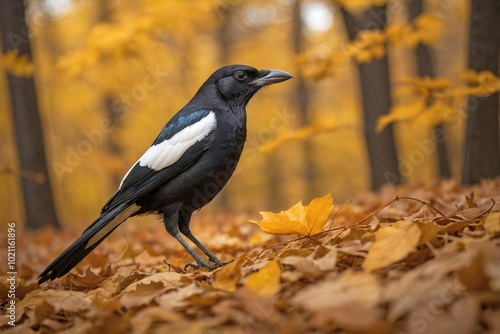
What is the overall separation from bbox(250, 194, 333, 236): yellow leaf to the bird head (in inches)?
53.4

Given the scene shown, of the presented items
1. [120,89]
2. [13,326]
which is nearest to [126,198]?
[13,326]

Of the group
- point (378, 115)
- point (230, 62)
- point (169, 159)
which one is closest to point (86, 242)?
Result: point (169, 159)

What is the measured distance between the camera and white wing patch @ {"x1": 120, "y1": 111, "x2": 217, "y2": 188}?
10.7 ft

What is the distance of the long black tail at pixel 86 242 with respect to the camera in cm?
290

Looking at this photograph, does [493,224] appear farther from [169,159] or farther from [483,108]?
[483,108]

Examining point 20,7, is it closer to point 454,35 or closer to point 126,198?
point 126,198

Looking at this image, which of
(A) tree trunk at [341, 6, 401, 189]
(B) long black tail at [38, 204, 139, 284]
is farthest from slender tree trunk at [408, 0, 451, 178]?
(B) long black tail at [38, 204, 139, 284]

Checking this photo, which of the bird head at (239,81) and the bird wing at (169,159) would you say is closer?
the bird wing at (169,159)

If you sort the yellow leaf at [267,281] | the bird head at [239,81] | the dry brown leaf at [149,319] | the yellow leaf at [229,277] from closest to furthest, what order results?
the dry brown leaf at [149,319] → the yellow leaf at [267,281] → the yellow leaf at [229,277] → the bird head at [239,81]

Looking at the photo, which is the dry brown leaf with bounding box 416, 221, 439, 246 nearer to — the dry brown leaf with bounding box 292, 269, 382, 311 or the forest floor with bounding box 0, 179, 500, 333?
the forest floor with bounding box 0, 179, 500, 333

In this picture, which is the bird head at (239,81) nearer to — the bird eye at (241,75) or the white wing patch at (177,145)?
the bird eye at (241,75)

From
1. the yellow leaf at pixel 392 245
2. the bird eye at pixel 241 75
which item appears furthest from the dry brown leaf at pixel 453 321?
the bird eye at pixel 241 75

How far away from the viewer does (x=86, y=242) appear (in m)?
3.06

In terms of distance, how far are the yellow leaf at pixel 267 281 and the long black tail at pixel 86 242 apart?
4.91ft
